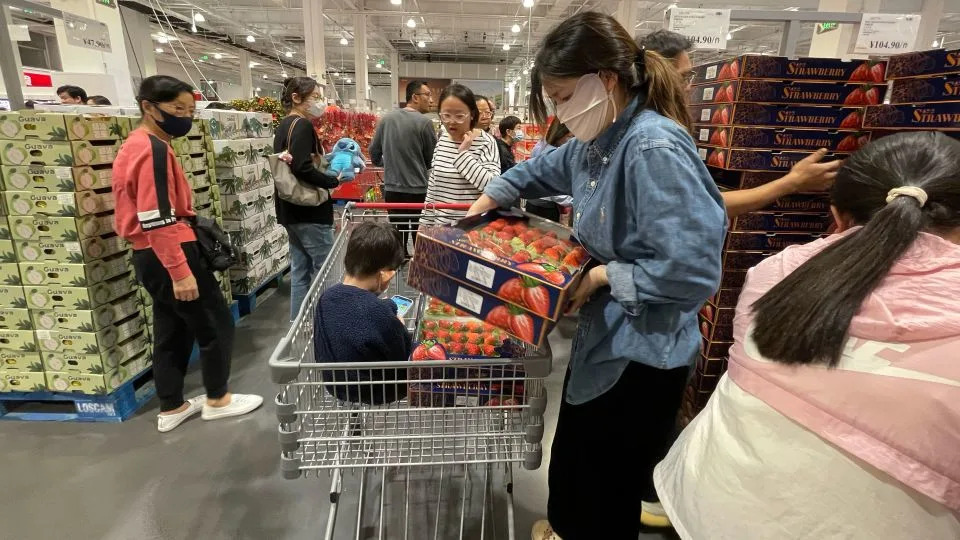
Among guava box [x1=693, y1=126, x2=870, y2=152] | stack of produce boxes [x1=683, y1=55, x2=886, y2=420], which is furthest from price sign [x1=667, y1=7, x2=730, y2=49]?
guava box [x1=693, y1=126, x2=870, y2=152]

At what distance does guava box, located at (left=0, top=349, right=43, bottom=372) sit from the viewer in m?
2.87

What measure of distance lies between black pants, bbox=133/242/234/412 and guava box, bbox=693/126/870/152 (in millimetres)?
2652

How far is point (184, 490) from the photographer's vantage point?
8.00ft

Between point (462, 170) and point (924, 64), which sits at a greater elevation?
point (924, 64)

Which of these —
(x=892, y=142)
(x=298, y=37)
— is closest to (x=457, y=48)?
(x=298, y=37)

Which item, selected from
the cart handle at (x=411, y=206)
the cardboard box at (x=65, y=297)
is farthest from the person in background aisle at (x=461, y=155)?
the cardboard box at (x=65, y=297)

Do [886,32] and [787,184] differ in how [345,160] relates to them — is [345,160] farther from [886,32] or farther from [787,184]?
[886,32]

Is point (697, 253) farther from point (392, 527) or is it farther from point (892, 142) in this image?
point (392, 527)

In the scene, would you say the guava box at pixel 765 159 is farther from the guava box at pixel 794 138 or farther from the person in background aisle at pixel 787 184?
the person in background aisle at pixel 787 184

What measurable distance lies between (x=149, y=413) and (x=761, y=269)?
3.33m

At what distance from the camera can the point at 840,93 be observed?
2074 millimetres

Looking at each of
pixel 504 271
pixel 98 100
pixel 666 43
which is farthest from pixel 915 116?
pixel 98 100

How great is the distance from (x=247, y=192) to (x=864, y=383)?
14.7ft

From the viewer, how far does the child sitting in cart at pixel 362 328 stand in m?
1.60
